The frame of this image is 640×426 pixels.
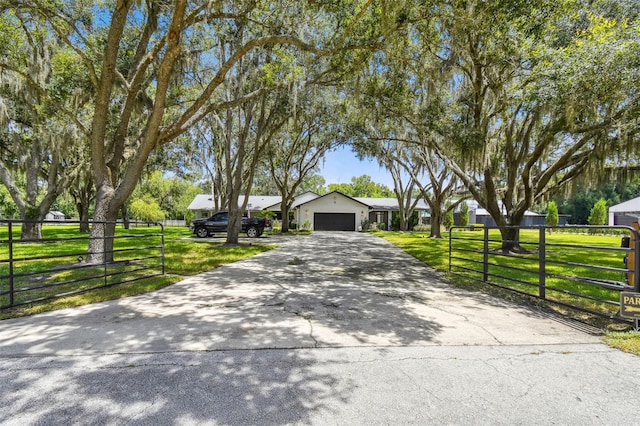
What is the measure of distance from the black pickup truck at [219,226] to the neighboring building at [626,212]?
33.3m

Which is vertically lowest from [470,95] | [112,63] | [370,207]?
[370,207]

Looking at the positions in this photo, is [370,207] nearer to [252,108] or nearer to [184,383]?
[252,108]

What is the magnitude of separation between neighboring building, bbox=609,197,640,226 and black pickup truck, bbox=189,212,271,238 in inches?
1312

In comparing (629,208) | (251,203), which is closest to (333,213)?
(251,203)

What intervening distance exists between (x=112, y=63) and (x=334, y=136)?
1377 centimetres

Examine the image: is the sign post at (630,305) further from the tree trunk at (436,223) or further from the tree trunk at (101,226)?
the tree trunk at (436,223)

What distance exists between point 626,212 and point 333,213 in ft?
93.5

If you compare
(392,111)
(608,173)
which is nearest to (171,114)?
(392,111)

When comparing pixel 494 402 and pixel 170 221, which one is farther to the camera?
pixel 170 221

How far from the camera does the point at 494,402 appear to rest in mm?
2436

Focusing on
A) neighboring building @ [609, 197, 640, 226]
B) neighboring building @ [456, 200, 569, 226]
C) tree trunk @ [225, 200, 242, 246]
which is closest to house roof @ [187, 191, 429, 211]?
neighboring building @ [456, 200, 569, 226]

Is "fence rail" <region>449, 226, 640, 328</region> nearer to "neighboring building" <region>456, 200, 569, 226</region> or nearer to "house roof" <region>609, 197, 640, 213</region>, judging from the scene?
"house roof" <region>609, 197, 640, 213</region>

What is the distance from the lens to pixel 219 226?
20781 millimetres

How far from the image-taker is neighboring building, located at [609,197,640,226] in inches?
1185
